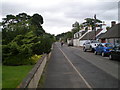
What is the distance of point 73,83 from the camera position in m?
8.88

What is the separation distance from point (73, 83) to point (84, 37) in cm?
5710

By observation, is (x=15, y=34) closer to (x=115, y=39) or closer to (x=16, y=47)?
(x=16, y=47)

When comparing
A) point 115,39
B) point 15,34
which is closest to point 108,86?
point 15,34

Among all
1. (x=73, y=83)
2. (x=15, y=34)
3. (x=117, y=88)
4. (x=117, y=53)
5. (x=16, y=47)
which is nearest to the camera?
(x=117, y=88)

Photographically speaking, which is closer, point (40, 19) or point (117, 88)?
point (117, 88)

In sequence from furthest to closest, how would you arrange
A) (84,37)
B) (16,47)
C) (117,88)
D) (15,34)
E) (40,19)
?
(84,37), (40,19), (15,34), (16,47), (117,88)

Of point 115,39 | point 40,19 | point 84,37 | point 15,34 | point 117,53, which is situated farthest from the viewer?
point 84,37

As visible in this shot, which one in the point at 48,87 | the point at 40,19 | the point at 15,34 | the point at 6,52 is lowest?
the point at 48,87

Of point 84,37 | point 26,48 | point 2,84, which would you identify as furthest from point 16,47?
point 84,37

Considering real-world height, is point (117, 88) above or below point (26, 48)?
below

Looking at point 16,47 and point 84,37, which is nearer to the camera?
point 16,47

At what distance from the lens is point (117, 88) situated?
7848 mm

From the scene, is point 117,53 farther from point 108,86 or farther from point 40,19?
point 40,19

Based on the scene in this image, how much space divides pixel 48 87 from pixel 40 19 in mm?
33011
